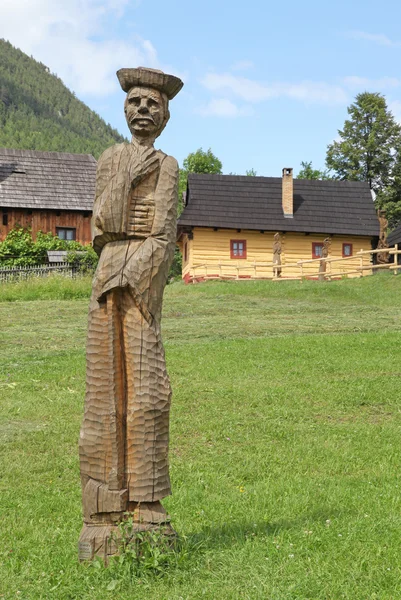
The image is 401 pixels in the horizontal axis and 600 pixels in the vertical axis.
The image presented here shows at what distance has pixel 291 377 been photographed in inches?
505

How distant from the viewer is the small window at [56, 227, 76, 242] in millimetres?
40031

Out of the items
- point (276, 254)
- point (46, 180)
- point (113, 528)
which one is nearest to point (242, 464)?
point (113, 528)

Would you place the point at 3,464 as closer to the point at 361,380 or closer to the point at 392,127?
the point at 361,380

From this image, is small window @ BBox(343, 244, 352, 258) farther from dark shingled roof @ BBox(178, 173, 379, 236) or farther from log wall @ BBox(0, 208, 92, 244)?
log wall @ BBox(0, 208, 92, 244)

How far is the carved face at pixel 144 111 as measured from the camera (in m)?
5.12

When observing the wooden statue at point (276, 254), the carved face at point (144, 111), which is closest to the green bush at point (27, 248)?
the wooden statue at point (276, 254)

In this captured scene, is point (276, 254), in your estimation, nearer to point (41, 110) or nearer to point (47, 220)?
point (47, 220)

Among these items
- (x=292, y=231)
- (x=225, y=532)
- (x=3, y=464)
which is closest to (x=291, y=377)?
(x=3, y=464)

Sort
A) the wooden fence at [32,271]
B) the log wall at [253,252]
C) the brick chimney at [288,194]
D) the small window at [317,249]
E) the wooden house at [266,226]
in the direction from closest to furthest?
the wooden fence at [32,271], the log wall at [253,252], the wooden house at [266,226], the brick chimney at [288,194], the small window at [317,249]

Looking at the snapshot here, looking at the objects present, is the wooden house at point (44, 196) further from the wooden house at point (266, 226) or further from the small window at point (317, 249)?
the small window at point (317, 249)

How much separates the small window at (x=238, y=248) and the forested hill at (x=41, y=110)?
242 ft

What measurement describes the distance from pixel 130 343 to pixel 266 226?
1312 inches

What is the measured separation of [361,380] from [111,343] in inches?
328

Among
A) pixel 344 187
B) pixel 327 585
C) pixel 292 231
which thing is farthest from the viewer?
pixel 344 187
